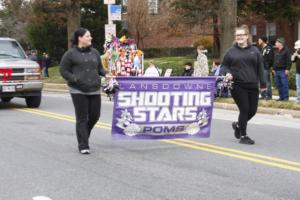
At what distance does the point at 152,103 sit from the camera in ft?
29.7

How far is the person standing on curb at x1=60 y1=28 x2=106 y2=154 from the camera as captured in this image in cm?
858

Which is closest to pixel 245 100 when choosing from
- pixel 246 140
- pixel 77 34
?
pixel 246 140

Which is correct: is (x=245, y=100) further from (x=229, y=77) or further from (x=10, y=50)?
(x=10, y=50)

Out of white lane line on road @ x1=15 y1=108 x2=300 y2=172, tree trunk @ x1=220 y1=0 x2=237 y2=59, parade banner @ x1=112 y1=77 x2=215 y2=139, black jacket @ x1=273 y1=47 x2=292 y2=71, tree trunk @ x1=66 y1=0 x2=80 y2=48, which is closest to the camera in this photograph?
white lane line on road @ x1=15 y1=108 x2=300 y2=172

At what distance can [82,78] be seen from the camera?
8562mm

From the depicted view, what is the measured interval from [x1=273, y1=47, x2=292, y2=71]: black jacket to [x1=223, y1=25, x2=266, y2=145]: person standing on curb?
6.56m

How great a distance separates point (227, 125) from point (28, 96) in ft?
21.1

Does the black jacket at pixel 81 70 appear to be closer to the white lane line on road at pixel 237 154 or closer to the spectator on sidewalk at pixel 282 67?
the white lane line on road at pixel 237 154

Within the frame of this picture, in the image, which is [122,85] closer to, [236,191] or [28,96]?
[236,191]

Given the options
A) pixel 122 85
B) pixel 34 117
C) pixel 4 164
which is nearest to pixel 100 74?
pixel 122 85

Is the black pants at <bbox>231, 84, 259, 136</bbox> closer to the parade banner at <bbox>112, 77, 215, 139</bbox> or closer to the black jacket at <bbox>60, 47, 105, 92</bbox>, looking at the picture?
the parade banner at <bbox>112, 77, 215, 139</bbox>

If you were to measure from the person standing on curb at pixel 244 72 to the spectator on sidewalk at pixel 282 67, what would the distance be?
21.5ft

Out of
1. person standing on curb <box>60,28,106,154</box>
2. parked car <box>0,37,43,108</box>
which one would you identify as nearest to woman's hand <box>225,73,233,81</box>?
person standing on curb <box>60,28,106,154</box>

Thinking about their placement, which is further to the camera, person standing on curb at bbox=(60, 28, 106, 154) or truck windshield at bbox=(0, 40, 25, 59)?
truck windshield at bbox=(0, 40, 25, 59)
